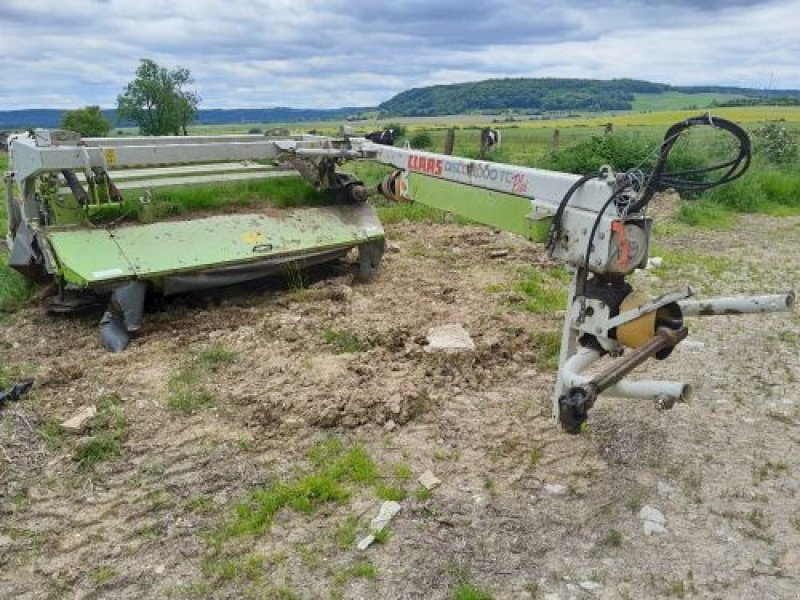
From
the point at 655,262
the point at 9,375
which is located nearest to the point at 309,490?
the point at 9,375

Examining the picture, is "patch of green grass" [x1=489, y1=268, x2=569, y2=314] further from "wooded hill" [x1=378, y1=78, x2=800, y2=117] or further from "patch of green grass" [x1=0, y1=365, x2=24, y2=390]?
"wooded hill" [x1=378, y1=78, x2=800, y2=117]

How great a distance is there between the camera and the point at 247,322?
18.6 feet

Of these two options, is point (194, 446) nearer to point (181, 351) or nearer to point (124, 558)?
point (124, 558)

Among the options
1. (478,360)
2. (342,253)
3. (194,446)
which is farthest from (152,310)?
(478,360)

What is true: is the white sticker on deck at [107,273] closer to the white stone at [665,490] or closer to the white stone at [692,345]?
the white stone at [665,490]

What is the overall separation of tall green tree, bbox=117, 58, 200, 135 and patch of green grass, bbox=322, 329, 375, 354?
3180 centimetres

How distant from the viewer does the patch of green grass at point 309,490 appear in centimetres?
331

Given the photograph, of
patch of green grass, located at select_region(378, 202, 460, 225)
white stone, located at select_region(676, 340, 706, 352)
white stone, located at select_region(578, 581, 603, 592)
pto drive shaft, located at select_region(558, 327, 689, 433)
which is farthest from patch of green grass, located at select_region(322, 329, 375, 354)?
patch of green grass, located at select_region(378, 202, 460, 225)

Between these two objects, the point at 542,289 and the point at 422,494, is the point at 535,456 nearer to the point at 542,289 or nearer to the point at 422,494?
the point at 422,494

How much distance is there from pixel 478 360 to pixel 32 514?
273 centimetres

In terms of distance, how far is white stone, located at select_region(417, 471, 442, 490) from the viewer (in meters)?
3.61

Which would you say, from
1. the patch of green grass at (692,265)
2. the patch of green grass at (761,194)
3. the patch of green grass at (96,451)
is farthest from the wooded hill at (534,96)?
the patch of green grass at (96,451)

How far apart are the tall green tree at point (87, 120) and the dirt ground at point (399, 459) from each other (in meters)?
26.7

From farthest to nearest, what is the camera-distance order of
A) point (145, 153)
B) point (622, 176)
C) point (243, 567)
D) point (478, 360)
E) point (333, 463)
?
point (145, 153)
point (478, 360)
point (333, 463)
point (622, 176)
point (243, 567)
